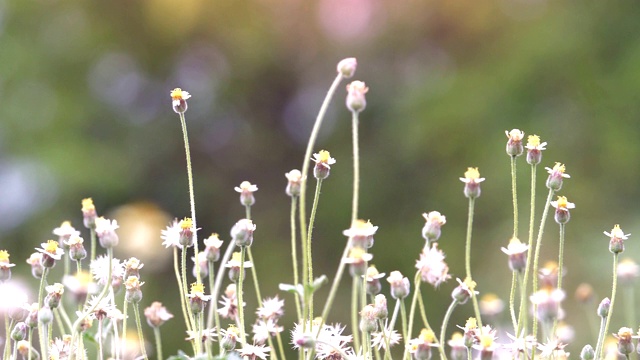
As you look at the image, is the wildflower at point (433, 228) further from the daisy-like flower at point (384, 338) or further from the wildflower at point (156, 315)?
the wildflower at point (156, 315)

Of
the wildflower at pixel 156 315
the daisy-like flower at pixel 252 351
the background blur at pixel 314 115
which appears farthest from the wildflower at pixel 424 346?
the background blur at pixel 314 115

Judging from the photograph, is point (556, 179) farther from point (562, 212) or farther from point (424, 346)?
point (424, 346)

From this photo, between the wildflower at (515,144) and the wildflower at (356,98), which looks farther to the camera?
the wildflower at (515,144)

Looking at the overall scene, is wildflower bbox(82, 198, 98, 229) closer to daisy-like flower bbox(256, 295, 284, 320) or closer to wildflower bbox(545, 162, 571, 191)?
daisy-like flower bbox(256, 295, 284, 320)

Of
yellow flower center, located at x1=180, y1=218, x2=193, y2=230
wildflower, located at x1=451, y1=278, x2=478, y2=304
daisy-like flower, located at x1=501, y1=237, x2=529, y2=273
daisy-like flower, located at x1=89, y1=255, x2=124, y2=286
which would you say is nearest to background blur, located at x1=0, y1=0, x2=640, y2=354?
daisy-like flower, located at x1=89, y1=255, x2=124, y2=286

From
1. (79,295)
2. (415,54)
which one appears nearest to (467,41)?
(415,54)

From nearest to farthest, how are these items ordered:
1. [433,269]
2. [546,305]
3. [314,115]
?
[546,305], [433,269], [314,115]

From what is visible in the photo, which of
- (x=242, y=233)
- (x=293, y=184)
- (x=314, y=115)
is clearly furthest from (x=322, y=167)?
(x=314, y=115)

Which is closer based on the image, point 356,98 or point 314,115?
point 356,98

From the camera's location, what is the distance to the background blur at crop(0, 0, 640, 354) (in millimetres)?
4492

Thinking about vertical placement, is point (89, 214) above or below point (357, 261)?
above

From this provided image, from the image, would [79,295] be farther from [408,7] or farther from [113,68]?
[113,68]

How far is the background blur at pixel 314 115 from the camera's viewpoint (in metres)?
4.49

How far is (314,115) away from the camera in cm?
549
